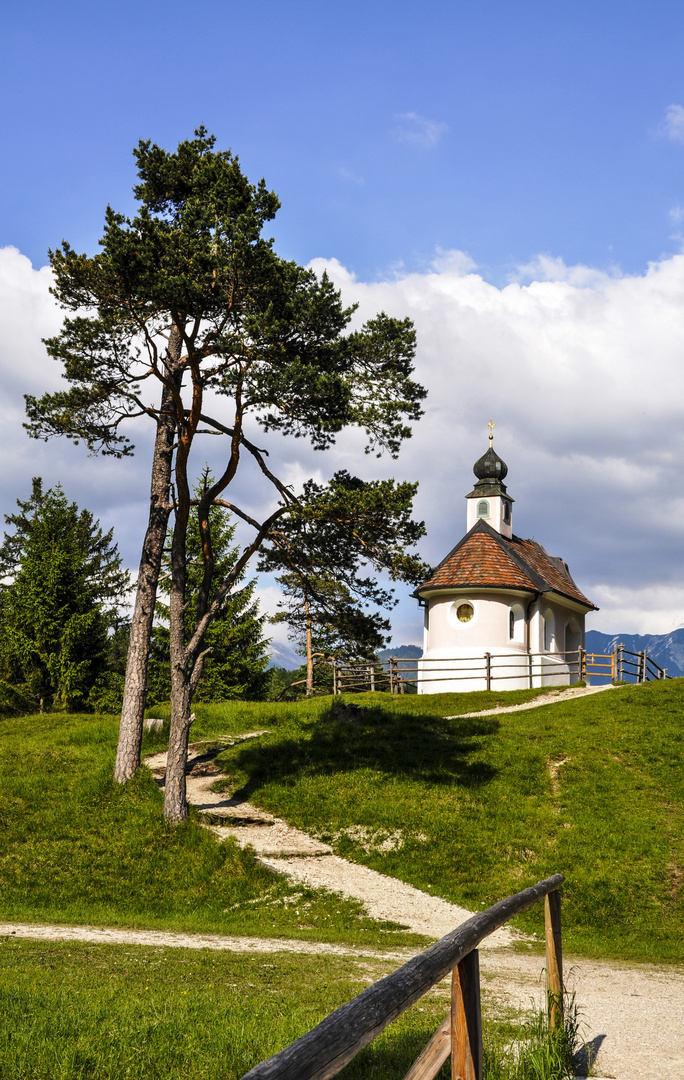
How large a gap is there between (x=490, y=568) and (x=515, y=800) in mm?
16987

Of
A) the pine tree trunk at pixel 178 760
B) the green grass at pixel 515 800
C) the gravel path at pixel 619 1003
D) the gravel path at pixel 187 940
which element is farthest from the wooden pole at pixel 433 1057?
the pine tree trunk at pixel 178 760

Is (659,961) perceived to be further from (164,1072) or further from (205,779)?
(205,779)

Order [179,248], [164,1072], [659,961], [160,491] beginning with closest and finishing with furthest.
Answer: [164,1072] < [659,961] < [179,248] < [160,491]

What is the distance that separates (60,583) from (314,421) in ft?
65.0

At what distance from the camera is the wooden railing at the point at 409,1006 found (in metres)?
2.38

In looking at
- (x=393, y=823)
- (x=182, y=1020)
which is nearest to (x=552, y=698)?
(x=393, y=823)

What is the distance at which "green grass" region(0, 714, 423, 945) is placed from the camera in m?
13.3

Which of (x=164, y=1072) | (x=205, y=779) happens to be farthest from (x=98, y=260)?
(x=164, y=1072)

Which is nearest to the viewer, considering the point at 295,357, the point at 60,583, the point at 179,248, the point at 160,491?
the point at 179,248

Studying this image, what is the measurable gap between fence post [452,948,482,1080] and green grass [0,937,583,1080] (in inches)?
37.1

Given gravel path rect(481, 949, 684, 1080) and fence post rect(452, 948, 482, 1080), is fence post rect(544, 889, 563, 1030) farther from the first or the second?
fence post rect(452, 948, 482, 1080)

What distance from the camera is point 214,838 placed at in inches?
644

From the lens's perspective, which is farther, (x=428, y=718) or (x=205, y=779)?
(x=428, y=718)

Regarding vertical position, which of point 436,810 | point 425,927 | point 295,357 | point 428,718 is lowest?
point 425,927
